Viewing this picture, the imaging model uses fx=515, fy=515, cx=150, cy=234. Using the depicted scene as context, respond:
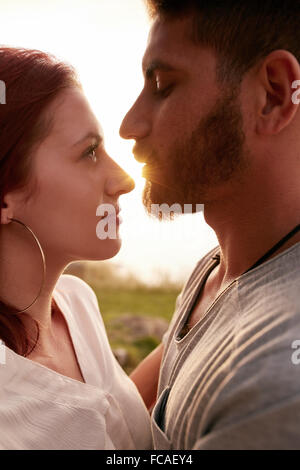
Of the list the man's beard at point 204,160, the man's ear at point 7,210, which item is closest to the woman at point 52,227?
the man's ear at point 7,210

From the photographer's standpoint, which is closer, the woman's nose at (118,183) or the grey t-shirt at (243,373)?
the grey t-shirt at (243,373)

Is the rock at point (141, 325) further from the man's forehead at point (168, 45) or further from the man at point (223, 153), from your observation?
the man's forehead at point (168, 45)

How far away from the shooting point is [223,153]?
1202 millimetres

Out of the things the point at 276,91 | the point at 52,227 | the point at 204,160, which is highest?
the point at 276,91

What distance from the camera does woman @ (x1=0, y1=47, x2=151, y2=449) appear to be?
46.4 inches

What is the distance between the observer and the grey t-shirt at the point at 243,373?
2.68 ft

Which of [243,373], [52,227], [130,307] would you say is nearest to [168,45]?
[52,227]

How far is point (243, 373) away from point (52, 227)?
619mm

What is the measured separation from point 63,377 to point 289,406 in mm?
582

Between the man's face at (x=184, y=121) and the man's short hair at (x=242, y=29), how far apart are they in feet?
0.08

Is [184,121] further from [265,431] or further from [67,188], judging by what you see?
[265,431]

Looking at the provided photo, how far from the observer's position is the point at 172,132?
4.05ft

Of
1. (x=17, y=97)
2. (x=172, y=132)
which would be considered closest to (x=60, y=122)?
(x=17, y=97)
